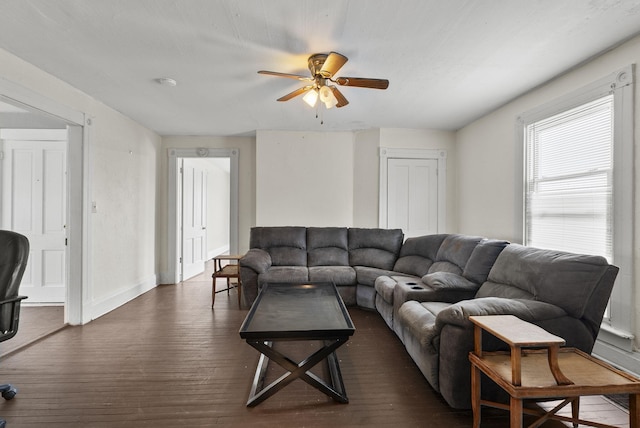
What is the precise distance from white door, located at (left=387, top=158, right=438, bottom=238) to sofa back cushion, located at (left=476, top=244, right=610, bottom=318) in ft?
7.86

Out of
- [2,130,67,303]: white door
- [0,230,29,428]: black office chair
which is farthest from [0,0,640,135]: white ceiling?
[0,230,29,428]: black office chair

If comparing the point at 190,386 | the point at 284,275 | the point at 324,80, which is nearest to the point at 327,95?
the point at 324,80

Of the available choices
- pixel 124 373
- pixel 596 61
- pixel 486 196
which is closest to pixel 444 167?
pixel 486 196

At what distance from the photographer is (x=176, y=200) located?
16.9ft

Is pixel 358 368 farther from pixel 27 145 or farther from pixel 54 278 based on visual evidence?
pixel 27 145

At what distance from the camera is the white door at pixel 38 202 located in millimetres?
3658

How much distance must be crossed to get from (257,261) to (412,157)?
297cm

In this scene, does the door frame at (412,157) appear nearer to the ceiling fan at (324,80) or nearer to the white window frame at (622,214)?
the ceiling fan at (324,80)

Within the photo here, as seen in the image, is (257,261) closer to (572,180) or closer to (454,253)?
(454,253)

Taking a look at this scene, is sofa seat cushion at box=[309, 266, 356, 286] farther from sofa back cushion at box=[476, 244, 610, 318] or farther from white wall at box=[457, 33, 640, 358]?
white wall at box=[457, 33, 640, 358]

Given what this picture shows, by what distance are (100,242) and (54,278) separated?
3.02ft

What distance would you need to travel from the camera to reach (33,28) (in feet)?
6.95

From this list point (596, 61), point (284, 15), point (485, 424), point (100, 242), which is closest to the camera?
point (485, 424)

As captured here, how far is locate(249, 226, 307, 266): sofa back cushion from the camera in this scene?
415cm
